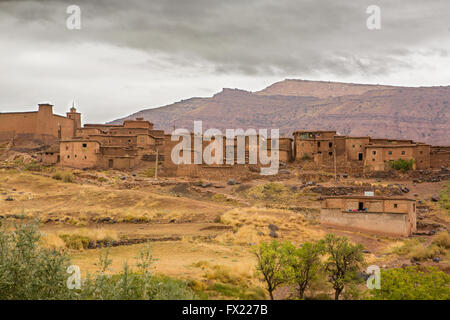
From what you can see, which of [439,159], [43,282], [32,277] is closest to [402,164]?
[439,159]

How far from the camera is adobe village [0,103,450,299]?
2083 centimetres

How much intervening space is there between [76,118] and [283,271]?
168ft

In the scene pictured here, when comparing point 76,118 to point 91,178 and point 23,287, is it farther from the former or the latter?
point 23,287

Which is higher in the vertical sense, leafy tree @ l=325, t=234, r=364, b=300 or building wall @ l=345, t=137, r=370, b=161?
building wall @ l=345, t=137, r=370, b=161

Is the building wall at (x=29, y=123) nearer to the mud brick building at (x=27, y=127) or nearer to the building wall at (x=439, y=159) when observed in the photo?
the mud brick building at (x=27, y=127)

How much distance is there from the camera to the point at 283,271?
15.1m

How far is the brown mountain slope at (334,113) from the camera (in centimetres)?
12519

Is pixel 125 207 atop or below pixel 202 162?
below

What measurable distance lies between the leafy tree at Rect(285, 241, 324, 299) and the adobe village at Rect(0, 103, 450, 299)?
914mm

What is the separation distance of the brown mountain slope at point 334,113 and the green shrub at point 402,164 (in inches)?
3188

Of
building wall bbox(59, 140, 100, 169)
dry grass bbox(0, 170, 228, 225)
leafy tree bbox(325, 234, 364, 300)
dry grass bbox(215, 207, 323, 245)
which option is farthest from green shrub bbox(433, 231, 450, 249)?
building wall bbox(59, 140, 100, 169)

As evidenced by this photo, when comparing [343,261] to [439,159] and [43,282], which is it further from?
[439,159]

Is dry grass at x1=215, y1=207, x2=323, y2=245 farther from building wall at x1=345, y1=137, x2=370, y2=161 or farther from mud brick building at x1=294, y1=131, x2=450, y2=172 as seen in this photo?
building wall at x1=345, y1=137, x2=370, y2=161
